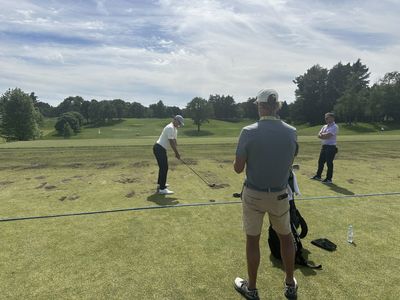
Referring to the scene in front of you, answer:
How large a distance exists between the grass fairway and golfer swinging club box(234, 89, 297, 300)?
0.58 m

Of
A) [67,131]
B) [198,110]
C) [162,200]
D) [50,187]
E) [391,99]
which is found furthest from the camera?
[198,110]

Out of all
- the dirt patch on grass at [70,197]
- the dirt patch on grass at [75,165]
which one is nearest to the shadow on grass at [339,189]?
the dirt patch on grass at [70,197]

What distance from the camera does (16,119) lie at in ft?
240

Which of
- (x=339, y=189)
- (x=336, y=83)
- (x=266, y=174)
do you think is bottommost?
(x=339, y=189)

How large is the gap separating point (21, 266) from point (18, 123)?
78.5 m

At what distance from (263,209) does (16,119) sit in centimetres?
8153

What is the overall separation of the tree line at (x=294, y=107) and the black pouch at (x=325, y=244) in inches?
1457

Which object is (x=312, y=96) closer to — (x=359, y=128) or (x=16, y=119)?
(x=359, y=128)

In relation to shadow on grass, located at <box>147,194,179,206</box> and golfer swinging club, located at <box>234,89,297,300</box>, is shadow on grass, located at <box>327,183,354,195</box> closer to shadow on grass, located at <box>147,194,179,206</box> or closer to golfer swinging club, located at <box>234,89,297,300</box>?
shadow on grass, located at <box>147,194,179,206</box>

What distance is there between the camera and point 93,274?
4.95 metres

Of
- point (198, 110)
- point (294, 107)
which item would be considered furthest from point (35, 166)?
point (294, 107)

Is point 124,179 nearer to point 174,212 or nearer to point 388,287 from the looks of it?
point 174,212

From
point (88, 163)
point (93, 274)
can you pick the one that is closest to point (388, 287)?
point (93, 274)

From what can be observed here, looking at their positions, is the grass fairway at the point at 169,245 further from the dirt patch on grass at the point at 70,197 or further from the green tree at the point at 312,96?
the green tree at the point at 312,96
